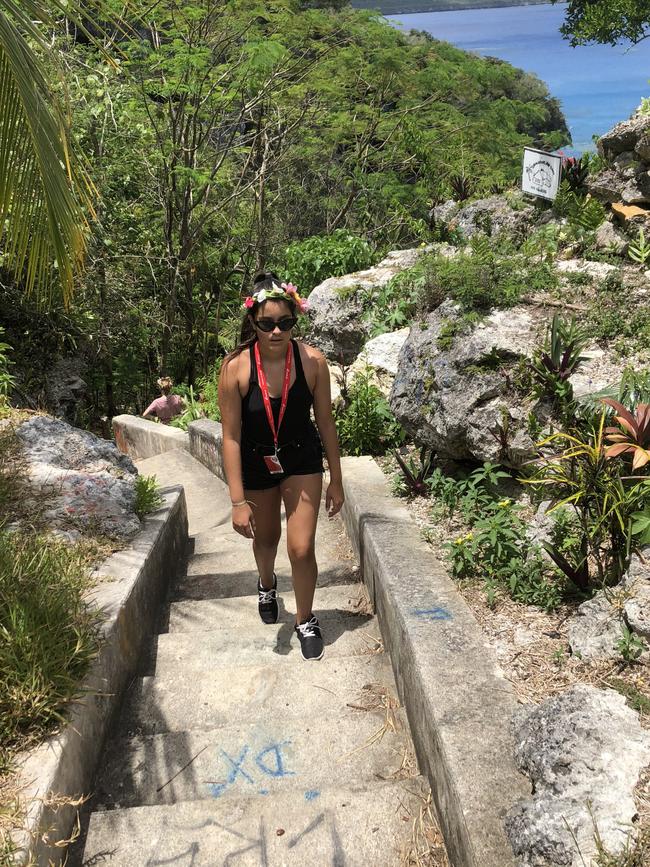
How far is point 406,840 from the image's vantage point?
105 inches

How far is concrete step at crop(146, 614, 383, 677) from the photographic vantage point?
389cm

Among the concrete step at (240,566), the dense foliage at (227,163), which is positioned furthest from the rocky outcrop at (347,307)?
the concrete step at (240,566)

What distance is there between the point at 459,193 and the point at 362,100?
704 centimetres

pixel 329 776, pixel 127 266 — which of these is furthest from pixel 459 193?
pixel 329 776

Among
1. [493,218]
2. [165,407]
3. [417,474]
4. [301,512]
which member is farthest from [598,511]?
[165,407]

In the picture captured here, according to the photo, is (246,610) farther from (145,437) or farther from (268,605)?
(145,437)

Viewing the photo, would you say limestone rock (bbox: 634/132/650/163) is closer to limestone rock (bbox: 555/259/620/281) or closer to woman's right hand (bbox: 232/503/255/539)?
limestone rock (bbox: 555/259/620/281)

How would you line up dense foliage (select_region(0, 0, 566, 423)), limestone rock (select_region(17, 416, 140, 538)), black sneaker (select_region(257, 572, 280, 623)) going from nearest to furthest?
black sneaker (select_region(257, 572, 280, 623)) < limestone rock (select_region(17, 416, 140, 538)) < dense foliage (select_region(0, 0, 566, 423))

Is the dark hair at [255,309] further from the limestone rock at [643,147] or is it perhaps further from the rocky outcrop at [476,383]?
the limestone rock at [643,147]

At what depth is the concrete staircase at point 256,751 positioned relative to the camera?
2.63 metres

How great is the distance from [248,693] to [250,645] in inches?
17.1

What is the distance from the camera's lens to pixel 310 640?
386 cm

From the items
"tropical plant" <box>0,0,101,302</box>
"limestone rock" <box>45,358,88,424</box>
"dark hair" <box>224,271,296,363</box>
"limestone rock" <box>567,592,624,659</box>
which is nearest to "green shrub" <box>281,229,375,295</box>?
"limestone rock" <box>45,358,88,424</box>

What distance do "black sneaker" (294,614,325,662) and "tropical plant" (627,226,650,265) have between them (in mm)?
4386
